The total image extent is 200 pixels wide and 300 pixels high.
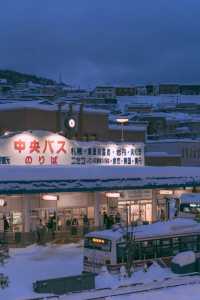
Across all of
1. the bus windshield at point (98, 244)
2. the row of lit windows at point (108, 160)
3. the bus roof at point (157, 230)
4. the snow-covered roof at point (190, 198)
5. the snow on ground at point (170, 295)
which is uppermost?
the row of lit windows at point (108, 160)

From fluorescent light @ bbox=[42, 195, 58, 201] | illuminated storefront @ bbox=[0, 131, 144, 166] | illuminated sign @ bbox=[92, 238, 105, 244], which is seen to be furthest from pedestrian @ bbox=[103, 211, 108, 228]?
illuminated sign @ bbox=[92, 238, 105, 244]

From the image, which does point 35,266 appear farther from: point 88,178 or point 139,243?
point 88,178

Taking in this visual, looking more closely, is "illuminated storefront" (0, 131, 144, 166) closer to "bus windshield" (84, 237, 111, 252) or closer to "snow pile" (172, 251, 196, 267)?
"bus windshield" (84, 237, 111, 252)

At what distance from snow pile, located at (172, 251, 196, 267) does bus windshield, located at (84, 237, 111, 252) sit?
105 inches

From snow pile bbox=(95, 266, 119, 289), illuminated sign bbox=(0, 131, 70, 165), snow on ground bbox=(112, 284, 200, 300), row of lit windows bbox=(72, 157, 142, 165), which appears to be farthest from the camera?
row of lit windows bbox=(72, 157, 142, 165)

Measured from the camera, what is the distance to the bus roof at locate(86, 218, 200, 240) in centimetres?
2547

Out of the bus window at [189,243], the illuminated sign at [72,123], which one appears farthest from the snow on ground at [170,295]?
the illuminated sign at [72,123]

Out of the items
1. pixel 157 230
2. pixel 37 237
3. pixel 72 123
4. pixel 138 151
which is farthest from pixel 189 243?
pixel 138 151

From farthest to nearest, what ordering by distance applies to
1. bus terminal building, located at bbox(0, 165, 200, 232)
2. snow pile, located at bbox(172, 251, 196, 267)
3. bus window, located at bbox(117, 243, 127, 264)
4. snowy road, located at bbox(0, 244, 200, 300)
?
bus terminal building, located at bbox(0, 165, 200, 232)
snow pile, located at bbox(172, 251, 196, 267)
bus window, located at bbox(117, 243, 127, 264)
snowy road, located at bbox(0, 244, 200, 300)

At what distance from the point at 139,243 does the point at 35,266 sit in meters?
4.63

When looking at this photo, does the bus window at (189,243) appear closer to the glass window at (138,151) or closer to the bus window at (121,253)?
the bus window at (121,253)

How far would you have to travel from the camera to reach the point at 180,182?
3969cm

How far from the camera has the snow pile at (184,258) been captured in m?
25.3

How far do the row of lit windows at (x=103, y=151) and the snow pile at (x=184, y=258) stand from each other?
16472 millimetres
